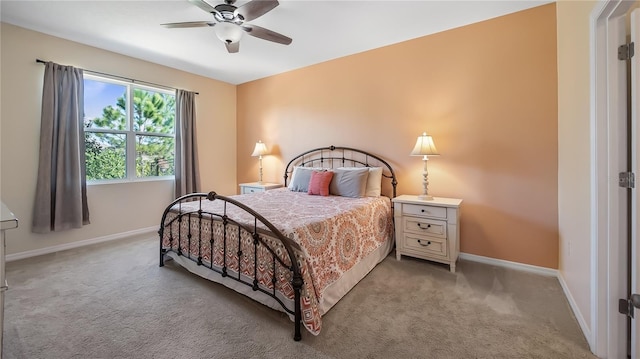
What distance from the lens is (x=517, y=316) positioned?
1921 millimetres

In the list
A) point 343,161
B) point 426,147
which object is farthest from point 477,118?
point 343,161

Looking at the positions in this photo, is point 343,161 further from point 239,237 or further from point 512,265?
point 512,265

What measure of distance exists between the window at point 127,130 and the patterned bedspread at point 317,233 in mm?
2002

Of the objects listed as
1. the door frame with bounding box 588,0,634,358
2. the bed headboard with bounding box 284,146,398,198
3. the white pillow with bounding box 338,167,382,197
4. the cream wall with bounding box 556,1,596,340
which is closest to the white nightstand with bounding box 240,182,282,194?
the bed headboard with bounding box 284,146,398,198

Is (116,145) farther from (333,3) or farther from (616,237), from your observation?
(616,237)

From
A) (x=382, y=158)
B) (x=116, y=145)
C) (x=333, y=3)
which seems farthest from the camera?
(x=116, y=145)

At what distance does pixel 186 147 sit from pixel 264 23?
8.51 ft

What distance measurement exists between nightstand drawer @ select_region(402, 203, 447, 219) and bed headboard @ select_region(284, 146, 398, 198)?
58 centimetres

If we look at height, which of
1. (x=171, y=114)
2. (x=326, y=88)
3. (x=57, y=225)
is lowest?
(x=57, y=225)

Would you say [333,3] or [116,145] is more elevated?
[333,3]

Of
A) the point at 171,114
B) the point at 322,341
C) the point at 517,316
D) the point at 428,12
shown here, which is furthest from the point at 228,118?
the point at 517,316

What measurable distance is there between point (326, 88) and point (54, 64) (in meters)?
3.51

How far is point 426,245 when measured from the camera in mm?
2816

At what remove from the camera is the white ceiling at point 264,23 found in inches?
104
